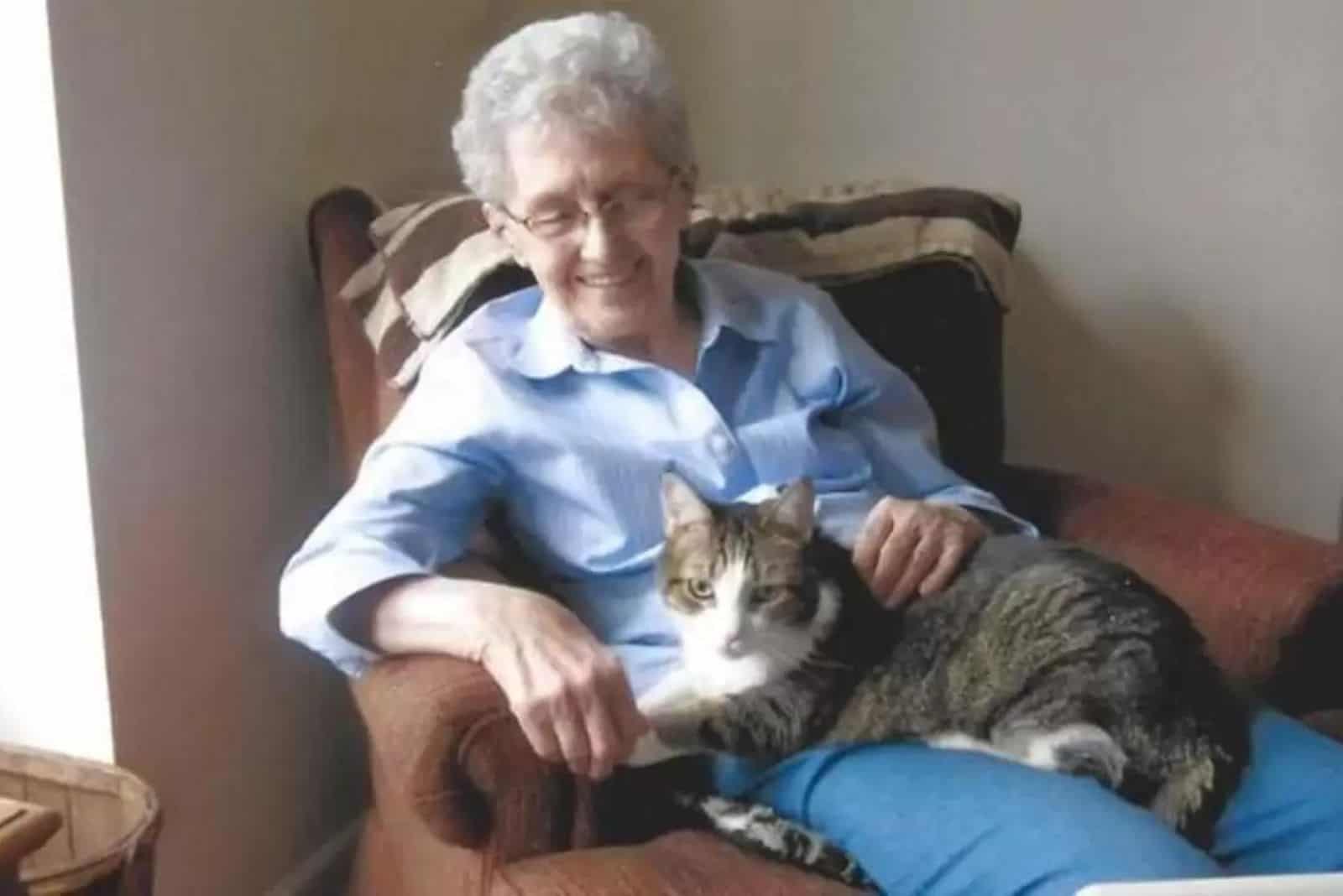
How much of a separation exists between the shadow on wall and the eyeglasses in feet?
2.84

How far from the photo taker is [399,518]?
5.21 feet

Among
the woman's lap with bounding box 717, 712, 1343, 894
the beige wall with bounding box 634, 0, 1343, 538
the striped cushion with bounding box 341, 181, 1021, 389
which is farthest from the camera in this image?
the beige wall with bounding box 634, 0, 1343, 538

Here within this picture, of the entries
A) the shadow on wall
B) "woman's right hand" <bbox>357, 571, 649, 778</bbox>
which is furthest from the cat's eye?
the shadow on wall

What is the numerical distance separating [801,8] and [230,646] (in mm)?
1095

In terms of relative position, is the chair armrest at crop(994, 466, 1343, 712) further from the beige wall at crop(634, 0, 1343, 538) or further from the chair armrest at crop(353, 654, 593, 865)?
the chair armrest at crop(353, 654, 593, 865)

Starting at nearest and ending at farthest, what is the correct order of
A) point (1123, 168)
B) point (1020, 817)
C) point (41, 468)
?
1. point (1020, 817)
2. point (41, 468)
3. point (1123, 168)

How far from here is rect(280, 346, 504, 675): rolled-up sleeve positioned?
154 cm

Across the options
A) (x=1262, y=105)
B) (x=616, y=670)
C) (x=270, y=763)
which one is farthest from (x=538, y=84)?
(x=1262, y=105)

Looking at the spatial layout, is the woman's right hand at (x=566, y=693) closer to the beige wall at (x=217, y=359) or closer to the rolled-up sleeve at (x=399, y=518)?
the rolled-up sleeve at (x=399, y=518)

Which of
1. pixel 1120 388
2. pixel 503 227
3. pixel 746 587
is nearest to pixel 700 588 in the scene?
pixel 746 587

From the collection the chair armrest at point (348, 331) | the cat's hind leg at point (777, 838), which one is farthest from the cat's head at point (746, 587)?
the chair armrest at point (348, 331)

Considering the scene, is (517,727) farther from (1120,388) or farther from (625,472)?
(1120,388)

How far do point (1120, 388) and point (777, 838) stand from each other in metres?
1.14

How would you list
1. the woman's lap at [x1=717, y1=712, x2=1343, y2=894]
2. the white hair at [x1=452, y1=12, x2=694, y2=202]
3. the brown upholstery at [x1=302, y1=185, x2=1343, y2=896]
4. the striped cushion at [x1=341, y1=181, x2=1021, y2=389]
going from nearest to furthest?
the woman's lap at [x1=717, y1=712, x2=1343, y2=894], the brown upholstery at [x1=302, y1=185, x2=1343, y2=896], the white hair at [x1=452, y1=12, x2=694, y2=202], the striped cushion at [x1=341, y1=181, x2=1021, y2=389]
